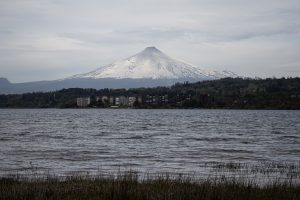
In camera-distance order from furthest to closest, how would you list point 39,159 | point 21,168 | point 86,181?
1. point 39,159
2. point 21,168
3. point 86,181

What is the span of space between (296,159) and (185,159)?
24.2ft

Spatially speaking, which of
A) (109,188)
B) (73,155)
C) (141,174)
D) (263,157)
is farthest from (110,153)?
(109,188)

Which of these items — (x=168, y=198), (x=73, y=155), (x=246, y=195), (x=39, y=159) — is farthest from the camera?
(x=73, y=155)

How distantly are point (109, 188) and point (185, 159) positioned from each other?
1870 cm

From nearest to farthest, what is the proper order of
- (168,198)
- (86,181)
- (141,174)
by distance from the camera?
(168,198) < (86,181) < (141,174)

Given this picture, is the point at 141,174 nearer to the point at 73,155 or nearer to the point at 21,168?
the point at 21,168

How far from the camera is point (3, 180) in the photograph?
58.9ft

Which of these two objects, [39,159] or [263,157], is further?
[263,157]

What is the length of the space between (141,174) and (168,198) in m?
10.9

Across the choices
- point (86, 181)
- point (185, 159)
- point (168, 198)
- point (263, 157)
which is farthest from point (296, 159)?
point (168, 198)

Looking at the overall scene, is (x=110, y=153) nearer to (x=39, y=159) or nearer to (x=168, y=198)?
(x=39, y=159)

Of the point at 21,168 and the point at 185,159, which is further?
the point at 185,159

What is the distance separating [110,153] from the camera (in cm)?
3662

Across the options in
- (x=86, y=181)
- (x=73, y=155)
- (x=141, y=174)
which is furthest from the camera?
(x=73, y=155)
